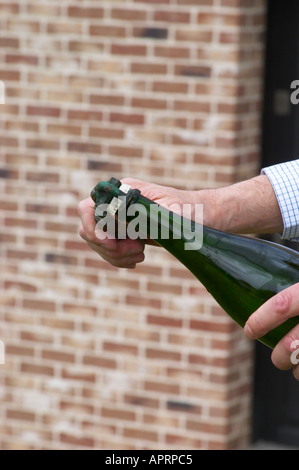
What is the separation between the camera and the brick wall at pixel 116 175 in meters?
3.51

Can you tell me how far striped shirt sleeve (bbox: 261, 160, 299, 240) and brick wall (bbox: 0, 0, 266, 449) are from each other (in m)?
1.70

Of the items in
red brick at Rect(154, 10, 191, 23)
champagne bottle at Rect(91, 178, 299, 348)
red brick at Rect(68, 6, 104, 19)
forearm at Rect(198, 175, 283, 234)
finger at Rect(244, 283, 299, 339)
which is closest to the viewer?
finger at Rect(244, 283, 299, 339)

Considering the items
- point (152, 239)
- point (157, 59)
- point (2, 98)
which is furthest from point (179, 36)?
point (152, 239)

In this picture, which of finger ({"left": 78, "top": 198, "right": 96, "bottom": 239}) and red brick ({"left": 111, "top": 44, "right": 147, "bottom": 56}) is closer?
finger ({"left": 78, "top": 198, "right": 96, "bottom": 239})

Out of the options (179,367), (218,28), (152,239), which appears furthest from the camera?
(179,367)

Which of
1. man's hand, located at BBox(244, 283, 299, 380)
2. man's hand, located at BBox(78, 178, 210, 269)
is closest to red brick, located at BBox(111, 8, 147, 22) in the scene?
man's hand, located at BBox(78, 178, 210, 269)

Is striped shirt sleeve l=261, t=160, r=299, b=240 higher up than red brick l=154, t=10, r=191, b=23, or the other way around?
red brick l=154, t=10, r=191, b=23

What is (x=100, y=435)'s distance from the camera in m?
3.83

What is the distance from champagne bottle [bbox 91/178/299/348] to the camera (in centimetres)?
159

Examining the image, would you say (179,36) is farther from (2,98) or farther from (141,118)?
(2,98)

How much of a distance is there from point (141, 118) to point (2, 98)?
0.60m

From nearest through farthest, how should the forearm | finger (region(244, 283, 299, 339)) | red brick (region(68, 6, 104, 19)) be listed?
finger (region(244, 283, 299, 339)) → the forearm → red brick (region(68, 6, 104, 19))

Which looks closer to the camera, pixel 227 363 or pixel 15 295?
pixel 227 363

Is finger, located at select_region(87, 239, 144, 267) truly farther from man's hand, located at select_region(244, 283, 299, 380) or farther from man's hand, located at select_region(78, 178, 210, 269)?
man's hand, located at select_region(244, 283, 299, 380)
